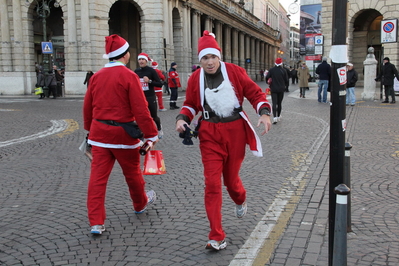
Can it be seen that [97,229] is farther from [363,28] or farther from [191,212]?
[363,28]

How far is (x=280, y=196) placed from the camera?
5359mm

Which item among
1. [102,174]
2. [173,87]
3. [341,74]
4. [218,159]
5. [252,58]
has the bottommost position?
[102,174]

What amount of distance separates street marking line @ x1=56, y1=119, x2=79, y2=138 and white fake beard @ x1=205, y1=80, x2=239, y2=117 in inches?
286

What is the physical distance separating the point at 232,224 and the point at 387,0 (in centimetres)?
2463

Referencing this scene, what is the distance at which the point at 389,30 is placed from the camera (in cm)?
1831

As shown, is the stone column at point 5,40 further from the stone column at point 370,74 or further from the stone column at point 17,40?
the stone column at point 370,74

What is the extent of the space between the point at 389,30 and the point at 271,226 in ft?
54.2

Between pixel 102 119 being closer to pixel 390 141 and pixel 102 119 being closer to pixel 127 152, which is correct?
pixel 127 152

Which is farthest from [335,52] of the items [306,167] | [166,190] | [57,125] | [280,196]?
[57,125]

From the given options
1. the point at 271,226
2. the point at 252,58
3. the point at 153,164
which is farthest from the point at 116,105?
the point at 252,58

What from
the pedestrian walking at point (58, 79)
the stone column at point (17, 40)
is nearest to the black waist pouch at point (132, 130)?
the pedestrian walking at point (58, 79)

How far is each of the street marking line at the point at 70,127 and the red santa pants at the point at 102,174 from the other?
6499mm

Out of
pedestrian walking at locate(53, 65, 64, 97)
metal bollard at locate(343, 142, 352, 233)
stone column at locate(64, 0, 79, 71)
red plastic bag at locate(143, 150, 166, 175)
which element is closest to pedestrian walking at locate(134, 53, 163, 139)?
red plastic bag at locate(143, 150, 166, 175)

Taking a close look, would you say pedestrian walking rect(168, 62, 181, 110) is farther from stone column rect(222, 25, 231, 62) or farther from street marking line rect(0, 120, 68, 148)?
stone column rect(222, 25, 231, 62)
